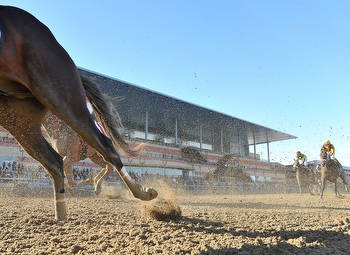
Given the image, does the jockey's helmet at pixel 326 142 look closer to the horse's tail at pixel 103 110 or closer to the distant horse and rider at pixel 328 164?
the distant horse and rider at pixel 328 164

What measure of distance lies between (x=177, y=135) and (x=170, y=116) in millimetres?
3047

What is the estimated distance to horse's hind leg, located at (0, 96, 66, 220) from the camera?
127 inches

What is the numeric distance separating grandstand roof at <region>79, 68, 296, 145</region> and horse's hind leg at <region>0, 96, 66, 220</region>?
16.2 m

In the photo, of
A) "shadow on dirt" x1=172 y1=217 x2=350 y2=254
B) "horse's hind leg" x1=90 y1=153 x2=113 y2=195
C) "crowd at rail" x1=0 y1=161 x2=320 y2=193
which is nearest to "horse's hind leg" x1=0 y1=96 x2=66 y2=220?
"shadow on dirt" x1=172 y1=217 x2=350 y2=254

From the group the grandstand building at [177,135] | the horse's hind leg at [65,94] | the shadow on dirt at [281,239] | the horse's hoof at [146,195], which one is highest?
the grandstand building at [177,135]

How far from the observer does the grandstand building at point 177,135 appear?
2120 centimetres

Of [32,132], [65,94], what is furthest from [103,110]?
[65,94]

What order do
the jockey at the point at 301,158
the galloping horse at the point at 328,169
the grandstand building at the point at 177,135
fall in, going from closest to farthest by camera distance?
the galloping horse at the point at 328,169
the jockey at the point at 301,158
the grandstand building at the point at 177,135

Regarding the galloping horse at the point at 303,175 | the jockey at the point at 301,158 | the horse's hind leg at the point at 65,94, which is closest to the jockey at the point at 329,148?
the galloping horse at the point at 303,175

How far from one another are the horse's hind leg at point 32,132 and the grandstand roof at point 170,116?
Answer: 53.3ft

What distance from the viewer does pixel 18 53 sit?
2.69 meters

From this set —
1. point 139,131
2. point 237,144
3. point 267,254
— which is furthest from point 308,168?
point 237,144

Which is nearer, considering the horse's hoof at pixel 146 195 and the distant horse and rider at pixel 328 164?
the horse's hoof at pixel 146 195

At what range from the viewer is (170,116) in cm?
2841
